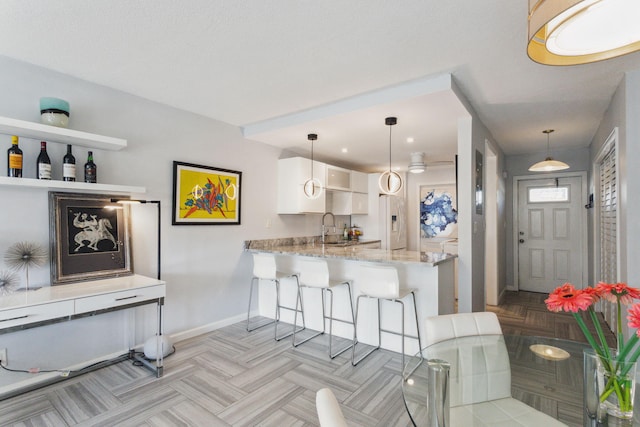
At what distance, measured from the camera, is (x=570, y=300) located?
1.04m

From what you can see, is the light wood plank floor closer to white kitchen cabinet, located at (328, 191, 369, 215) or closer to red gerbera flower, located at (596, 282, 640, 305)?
red gerbera flower, located at (596, 282, 640, 305)

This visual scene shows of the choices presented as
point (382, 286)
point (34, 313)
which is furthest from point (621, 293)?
point (34, 313)

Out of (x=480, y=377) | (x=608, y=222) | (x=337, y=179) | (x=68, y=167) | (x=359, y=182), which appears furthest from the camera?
(x=359, y=182)

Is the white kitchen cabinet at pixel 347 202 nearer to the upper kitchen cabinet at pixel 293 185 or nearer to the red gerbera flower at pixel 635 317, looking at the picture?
the upper kitchen cabinet at pixel 293 185

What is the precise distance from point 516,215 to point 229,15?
5.83 meters

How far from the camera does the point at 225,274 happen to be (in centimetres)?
386

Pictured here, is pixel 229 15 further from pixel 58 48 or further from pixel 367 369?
pixel 367 369

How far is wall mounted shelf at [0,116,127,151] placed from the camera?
218cm

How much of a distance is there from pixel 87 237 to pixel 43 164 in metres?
0.66

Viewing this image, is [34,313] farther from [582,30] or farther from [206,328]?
[582,30]

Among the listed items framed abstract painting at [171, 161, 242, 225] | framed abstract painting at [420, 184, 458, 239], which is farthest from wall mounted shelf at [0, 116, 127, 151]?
framed abstract painting at [420, 184, 458, 239]

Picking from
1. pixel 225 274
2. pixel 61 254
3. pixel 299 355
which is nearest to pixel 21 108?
pixel 61 254

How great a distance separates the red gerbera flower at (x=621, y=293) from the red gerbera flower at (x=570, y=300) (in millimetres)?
44

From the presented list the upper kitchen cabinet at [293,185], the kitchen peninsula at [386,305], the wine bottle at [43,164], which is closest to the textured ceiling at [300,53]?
the wine bottle at [43,164]
